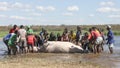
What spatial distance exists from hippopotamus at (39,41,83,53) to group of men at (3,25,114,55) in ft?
1.39

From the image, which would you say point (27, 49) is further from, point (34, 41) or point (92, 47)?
point (92, 47)

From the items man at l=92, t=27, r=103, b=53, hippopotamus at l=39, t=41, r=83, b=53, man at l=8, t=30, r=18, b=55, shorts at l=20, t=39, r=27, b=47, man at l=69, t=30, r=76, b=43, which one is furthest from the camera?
man at l=69, t=30, r=76, b=43

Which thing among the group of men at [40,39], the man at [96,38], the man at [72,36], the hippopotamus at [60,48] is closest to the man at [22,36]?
the group of men at [40,39]

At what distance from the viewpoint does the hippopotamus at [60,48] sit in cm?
2258

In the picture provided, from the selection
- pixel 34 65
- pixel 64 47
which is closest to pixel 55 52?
pixel 64 47

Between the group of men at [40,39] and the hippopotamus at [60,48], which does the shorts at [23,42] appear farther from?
the hippopotamus at [60,48]

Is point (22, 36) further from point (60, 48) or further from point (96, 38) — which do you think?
point (96, 38)

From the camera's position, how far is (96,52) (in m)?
21.8

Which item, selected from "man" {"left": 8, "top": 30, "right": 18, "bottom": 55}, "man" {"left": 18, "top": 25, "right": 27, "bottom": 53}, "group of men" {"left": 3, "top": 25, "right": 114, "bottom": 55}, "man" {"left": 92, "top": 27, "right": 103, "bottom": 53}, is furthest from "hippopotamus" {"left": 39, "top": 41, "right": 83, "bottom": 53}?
"man" {"left": 8, "top": 30, "right": 18, "bottom": 55}

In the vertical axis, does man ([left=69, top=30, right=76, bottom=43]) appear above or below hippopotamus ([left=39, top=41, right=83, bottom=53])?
above

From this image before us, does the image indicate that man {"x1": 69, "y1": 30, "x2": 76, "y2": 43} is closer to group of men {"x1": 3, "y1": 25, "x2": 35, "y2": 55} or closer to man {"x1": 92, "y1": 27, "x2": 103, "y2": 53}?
man {"x1": 92, "y1": 27, "x2": 103, "y2": 53}

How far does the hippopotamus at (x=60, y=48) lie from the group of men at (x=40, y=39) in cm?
42

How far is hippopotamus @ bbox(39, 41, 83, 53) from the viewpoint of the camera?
2258 centimetres

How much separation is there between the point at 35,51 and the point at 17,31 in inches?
112
